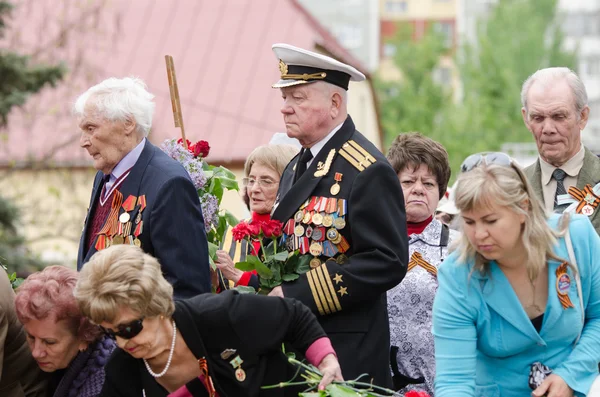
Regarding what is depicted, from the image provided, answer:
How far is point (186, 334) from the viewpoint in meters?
4.17

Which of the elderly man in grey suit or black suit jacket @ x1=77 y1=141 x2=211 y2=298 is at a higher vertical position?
the elderly man in grey suit

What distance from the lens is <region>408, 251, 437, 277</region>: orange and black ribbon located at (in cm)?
554

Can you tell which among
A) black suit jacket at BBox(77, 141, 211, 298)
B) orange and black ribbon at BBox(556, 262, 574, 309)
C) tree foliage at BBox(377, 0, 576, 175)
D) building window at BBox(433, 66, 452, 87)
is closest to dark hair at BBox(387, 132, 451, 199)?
black suit jacket at BBox(77, 141, 211, 298)

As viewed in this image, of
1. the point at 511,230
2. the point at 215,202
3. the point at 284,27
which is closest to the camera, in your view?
the point at 511,230

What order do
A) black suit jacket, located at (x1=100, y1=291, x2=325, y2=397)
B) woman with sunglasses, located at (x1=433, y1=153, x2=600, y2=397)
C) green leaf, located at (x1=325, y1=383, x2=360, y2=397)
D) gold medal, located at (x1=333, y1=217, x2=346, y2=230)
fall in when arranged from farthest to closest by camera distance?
gold medal, located at (x1=333, y1=217, x2=346, y2=230) → black suit jacket, located at (x1=100, y1=291, x2=325, y2=397) → green leaf, located at (x1=325, y1=383, x2=360, y2=397) → woman with sunglasses, located at (x1=433, y1=153, x2=600, y2=397)

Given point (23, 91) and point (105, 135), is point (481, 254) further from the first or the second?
point (23, 91)

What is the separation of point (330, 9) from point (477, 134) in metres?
26.2

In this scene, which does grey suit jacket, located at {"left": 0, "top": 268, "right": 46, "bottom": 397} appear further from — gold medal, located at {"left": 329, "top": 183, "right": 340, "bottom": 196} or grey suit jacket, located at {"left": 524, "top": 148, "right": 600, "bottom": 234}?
grey suit jacket, located at {"left": 524, "top": 148, "right": 600, "bottom": 234}

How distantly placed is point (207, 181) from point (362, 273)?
53.0 inches

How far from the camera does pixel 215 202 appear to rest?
569 centimetres

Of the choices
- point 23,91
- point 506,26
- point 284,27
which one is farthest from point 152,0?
point 506,26

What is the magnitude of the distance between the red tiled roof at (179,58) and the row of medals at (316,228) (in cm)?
1289

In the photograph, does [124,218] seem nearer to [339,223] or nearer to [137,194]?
[137,194]

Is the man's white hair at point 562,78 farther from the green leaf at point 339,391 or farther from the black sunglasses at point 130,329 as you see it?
the black sunglasses at point 130,329
